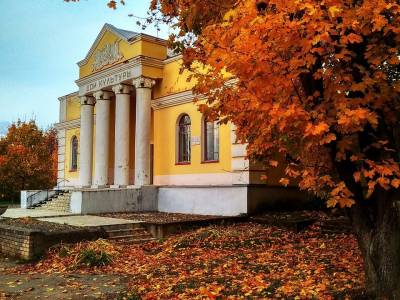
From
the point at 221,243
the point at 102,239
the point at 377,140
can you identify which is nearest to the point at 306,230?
the point at 221,243

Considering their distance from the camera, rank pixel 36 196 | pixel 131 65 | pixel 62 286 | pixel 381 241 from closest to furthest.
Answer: pixel 381 241 → pixel 62 286 → pixel 131 65 → pixel 36 196

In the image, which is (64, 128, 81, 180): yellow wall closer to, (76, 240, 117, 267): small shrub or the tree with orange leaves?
(76, 240, 117, 267): small shrub

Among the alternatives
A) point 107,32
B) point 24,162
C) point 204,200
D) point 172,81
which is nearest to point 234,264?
point 204,200

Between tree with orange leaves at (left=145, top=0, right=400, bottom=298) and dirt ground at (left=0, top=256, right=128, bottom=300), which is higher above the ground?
tree with orange leaves at (left=145, top=0, right=400, bottom=298)

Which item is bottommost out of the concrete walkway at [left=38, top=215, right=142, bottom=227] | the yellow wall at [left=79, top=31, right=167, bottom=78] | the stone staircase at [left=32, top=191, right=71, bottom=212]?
the concrete walkway at [left=38, top=215, right=142, bottom=227]

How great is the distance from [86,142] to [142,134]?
16.7ft

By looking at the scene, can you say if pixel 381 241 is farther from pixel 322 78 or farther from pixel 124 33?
pixel 124 33

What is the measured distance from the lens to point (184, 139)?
1912cm

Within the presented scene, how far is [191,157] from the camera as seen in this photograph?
18.3m

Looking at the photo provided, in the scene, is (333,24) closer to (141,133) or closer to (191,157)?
(191,157)

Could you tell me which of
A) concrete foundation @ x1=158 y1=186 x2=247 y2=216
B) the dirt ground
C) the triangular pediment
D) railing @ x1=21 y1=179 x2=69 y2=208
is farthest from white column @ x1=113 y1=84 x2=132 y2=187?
the dirt ground

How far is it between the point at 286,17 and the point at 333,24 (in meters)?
0.48

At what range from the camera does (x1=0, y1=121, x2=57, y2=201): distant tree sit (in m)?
32.8

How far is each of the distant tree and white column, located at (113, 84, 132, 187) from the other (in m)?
15.4
